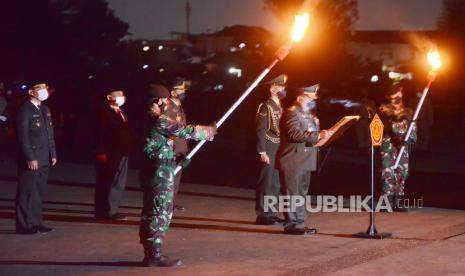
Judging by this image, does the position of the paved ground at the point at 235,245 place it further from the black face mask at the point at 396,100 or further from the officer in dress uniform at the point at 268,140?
the black face mask at the point at 396,100

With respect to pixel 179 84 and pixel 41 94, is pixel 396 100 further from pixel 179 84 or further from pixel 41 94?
pixel 41 94

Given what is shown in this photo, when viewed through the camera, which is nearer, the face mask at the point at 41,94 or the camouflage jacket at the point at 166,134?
the camouflage jacket at the point at 166,134

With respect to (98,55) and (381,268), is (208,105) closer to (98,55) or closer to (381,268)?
(98,55)

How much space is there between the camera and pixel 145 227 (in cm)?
929

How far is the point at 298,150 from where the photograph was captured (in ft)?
38.1

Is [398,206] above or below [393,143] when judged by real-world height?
below

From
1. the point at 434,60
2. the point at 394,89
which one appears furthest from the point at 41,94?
the point at 434,60

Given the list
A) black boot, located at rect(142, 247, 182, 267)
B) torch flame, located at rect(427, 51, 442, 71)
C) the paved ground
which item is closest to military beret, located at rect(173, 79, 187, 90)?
the paved ground

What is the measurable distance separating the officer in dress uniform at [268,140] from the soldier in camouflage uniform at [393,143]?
227 cm

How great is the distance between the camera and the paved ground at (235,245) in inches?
370

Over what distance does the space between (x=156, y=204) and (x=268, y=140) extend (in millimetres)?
3692

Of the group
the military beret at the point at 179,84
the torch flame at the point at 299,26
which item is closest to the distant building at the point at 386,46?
the military beret at the point at 179,84

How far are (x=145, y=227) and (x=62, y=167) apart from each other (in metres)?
12.6

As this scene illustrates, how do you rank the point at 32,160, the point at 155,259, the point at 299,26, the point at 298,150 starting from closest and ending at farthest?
the point at 155,259 < the point at 299,26 < the point at 32,160 < the point at 298,150
